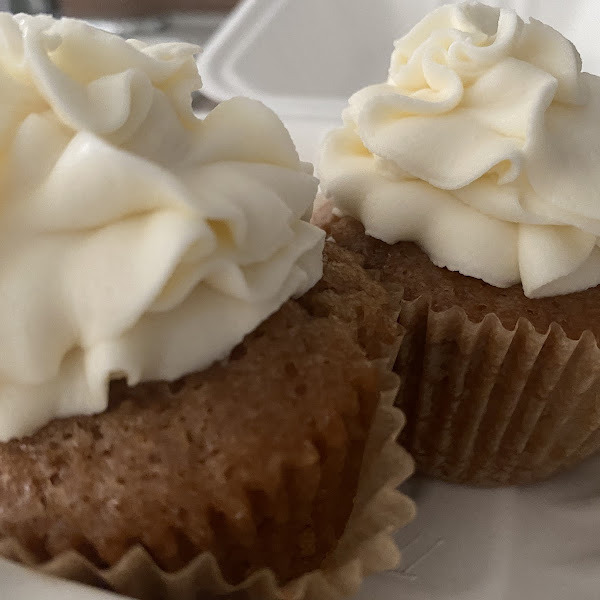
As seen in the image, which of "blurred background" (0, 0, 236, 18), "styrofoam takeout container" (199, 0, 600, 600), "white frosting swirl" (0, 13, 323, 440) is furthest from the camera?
"blurred background" (0, 0, 236, 18)

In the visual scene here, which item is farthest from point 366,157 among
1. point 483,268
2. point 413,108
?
point 483,268

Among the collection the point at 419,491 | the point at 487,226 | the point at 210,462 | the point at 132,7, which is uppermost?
the point at 487,226

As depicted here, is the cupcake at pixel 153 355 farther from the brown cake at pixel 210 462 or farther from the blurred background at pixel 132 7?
the blurred background at pixel 132 7

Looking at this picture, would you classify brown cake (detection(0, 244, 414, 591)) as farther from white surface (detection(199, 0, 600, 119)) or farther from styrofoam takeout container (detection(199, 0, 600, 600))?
white surface (detection(199, 0, 600, 119))

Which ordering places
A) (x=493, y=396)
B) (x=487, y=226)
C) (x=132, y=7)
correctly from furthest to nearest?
(x=132, y=7)
(x=493, y=396)
(x=487, y=226)

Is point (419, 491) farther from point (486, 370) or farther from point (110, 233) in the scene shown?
point (110, 233)

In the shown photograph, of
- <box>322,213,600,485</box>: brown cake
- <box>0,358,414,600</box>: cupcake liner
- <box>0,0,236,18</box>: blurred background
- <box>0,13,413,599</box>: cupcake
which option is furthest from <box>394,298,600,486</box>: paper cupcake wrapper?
<box>0,0,236,18</box>: blurred background

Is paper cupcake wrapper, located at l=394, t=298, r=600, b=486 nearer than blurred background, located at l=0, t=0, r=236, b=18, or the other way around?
paper cupcake wrapper, located at l=394, t=298, r=600, b=486

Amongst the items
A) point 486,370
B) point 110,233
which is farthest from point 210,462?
point 486,370

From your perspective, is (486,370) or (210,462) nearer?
(210,462)
